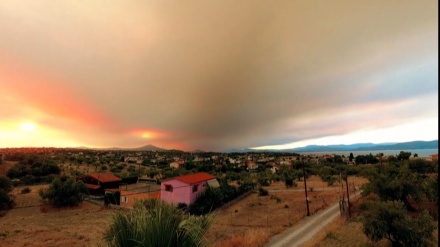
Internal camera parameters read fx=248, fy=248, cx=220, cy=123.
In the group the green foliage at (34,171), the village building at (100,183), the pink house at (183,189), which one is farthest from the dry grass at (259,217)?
the green foliage at (34,171)

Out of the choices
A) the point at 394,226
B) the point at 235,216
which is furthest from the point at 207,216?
the point at 235,216

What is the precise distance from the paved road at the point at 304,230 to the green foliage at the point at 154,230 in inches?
759

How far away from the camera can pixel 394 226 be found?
58.5 ft

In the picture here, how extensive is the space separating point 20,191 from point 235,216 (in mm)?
48148

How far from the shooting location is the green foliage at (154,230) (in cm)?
346

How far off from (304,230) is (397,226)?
345 inches

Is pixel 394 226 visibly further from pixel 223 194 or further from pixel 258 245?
pixel 223 194

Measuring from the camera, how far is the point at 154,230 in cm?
348

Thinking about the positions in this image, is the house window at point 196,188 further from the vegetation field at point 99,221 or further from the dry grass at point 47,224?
the dry grass at point 47,224

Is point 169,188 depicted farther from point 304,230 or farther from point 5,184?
point 5,184

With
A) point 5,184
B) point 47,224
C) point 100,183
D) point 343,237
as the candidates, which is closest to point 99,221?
point 47,224

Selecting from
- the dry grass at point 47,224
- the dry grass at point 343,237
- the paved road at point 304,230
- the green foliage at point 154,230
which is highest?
the green foliage at point 154,230

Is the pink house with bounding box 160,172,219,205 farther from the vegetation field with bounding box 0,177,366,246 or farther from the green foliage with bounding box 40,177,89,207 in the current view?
the green foliage with bounding box 40,177,89,207

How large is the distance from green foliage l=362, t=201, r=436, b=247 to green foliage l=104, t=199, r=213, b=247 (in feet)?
64.2
